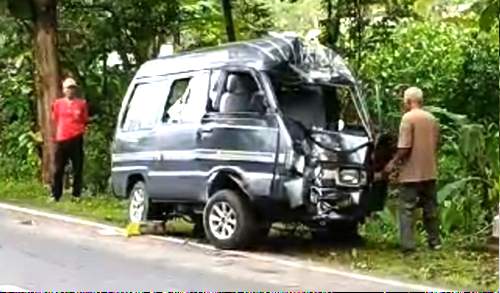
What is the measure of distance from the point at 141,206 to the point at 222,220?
5.94 ft

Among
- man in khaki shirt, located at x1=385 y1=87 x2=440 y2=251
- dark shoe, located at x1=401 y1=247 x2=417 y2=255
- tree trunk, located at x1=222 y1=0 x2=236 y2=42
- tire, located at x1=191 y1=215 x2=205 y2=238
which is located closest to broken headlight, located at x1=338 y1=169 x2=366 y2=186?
man in khaki shirt, located at x1=385 y1=87 x2=440 y2=251

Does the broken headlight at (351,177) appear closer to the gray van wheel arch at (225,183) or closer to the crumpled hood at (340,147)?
the crumpled hood at (340,147)

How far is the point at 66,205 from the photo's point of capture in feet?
49.3

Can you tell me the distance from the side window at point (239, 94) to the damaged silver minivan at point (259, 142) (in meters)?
0.01

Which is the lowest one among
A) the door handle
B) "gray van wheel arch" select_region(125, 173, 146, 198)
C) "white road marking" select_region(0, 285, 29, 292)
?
"white road marking" select_region(0, 285, 29, 292)

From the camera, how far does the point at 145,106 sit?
12719 mm

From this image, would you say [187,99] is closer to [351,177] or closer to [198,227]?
[198,227]

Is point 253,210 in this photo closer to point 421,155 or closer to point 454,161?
point 421,155

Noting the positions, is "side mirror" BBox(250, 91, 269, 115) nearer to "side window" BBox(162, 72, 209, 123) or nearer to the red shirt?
"side window" BBox(162, 72, 209, 123)

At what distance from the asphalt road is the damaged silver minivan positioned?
0.58 m

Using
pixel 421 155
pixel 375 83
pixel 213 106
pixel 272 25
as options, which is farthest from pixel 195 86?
pixel 272 25

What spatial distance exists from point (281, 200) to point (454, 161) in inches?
140

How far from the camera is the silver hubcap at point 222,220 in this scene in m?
11.0

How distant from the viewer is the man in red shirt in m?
15.2
